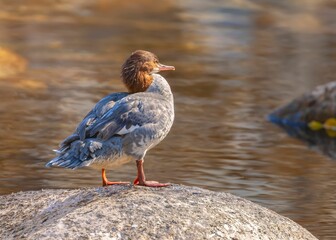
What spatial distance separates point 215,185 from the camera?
7.83 meters

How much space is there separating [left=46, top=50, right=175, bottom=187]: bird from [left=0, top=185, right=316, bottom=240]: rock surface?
18 cm

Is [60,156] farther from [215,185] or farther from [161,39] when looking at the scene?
[161,39]

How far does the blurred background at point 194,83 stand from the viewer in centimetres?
798

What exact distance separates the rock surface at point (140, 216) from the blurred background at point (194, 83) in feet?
3.79

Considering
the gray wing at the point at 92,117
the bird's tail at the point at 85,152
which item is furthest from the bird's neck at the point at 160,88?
the bird's tail at the point at 85,152

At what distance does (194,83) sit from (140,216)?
6651 millimetres

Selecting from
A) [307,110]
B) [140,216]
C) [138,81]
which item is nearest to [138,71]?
[138,81]

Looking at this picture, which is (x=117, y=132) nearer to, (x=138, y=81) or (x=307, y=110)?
(x=138, y=81)

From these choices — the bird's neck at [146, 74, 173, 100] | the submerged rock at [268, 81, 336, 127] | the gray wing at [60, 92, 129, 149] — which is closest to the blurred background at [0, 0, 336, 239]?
the submerged rock at [268, 81, 336, 127]

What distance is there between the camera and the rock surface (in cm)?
534

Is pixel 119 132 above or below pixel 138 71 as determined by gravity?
below

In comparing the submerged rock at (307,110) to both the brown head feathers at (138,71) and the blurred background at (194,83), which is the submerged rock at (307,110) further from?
the brown head feathers at (138,71)

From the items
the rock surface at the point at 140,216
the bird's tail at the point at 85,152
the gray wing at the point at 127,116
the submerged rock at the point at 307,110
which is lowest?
the submerged rock at the point at 307,110

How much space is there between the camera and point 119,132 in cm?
557
